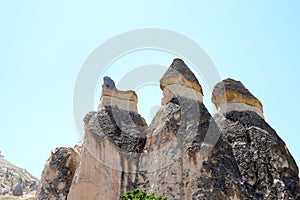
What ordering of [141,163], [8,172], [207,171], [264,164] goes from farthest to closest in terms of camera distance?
1. [8,172]
2. [141,163]
3. [264,164]
4. [207,171]

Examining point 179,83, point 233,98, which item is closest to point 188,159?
point 179,83

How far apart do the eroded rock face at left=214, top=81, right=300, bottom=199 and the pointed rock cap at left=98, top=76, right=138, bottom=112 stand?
541 cm

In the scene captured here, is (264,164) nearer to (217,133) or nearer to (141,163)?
(217,133)

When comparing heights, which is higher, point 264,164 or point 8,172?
point 8,172

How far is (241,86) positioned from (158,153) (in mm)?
7043

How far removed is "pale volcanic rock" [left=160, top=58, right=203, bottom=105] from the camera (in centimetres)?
2134

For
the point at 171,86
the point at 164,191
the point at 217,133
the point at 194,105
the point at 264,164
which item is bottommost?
the point at 164,191

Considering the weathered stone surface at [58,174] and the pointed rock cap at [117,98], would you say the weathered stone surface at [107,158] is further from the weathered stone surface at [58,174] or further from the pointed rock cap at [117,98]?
the weathered stone surface at [58,174]

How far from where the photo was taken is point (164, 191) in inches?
679

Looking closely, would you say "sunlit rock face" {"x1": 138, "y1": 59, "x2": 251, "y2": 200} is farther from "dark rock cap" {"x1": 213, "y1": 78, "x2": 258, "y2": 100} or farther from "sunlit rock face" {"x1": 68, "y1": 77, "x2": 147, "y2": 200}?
"dark rock cap" {"x1": 213, "y1": 78, "x2": 258, "y2": 100}

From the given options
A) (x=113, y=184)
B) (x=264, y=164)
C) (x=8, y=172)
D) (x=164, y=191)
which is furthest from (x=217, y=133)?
(x=8, y=172)

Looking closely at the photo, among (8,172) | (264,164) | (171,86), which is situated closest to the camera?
(264,164)

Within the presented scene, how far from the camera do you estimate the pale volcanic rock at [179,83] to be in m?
21.3

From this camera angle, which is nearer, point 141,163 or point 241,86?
point 141,163
